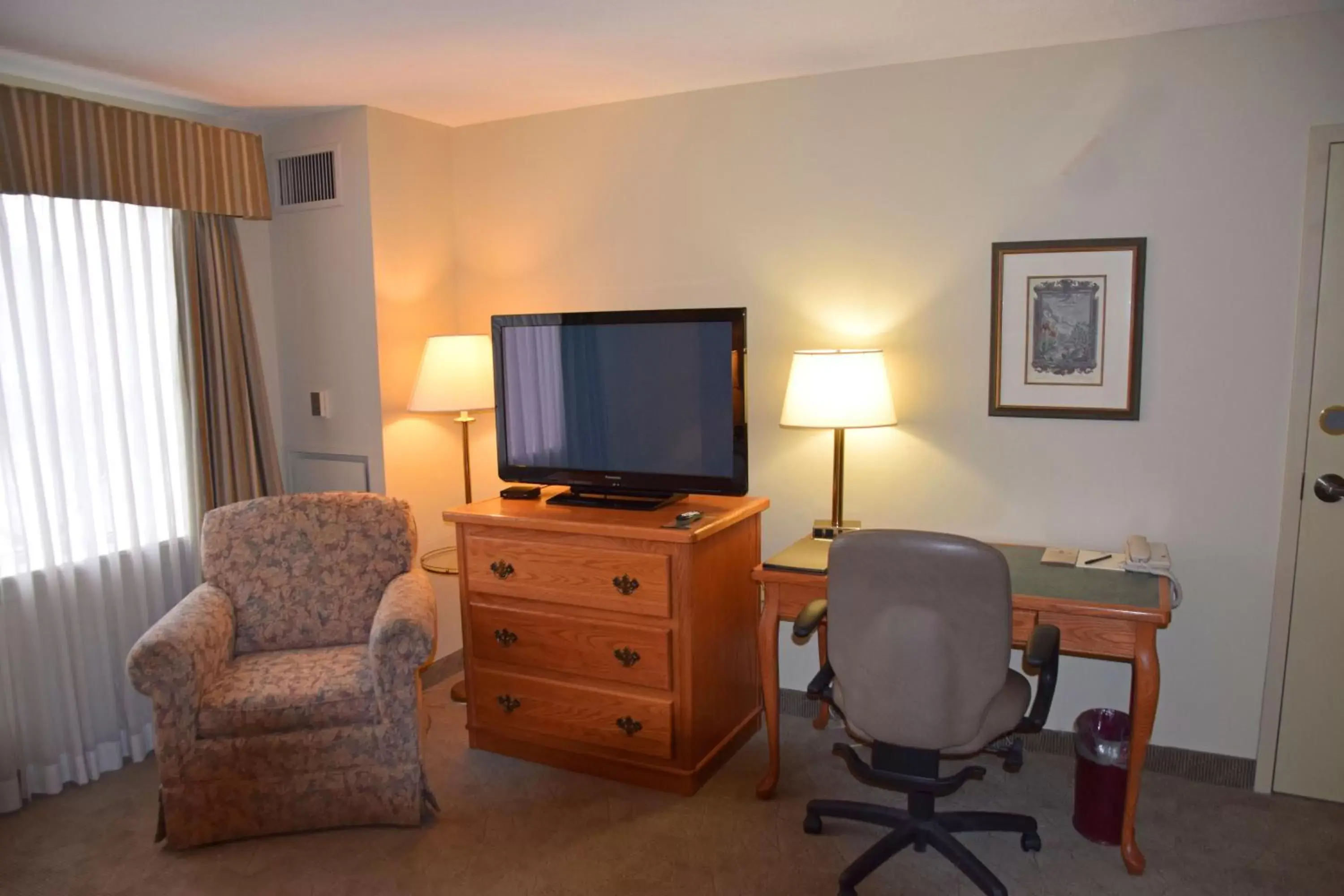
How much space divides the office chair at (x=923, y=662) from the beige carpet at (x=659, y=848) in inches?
9.7

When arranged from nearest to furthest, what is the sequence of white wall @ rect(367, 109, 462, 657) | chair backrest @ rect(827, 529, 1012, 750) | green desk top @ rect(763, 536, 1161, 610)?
chair backrest @ rect(827, 529, 1012, 750)
green desk top @ rect(763, 536, 1161, 610)
white wall @ rect(367, 109, 462, 657)

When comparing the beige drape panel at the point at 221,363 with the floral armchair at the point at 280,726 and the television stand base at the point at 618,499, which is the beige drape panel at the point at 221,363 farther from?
the television stand base at the point at 618,499

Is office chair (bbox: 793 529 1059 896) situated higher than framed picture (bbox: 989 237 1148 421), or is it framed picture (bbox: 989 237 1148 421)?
framed picture (bbox: 989 237 1148 421)

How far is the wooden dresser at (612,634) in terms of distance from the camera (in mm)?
2906

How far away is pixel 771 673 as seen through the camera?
9.39 feet

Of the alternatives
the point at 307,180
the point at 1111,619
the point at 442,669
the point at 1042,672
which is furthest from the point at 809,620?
the point at 307,180

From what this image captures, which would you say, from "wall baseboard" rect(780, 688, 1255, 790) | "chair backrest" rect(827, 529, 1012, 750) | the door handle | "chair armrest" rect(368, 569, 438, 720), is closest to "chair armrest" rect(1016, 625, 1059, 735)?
"chair backrest" rect(827, 529, 1012, 750)

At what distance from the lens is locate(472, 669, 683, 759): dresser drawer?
2.96 meters

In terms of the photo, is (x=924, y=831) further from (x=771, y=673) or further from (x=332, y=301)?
(x=332, y=301)

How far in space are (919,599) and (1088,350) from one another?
127 centimetres

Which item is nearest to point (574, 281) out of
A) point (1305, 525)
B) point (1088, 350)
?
point (1088, 350)

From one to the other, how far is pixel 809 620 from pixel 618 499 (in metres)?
0.99

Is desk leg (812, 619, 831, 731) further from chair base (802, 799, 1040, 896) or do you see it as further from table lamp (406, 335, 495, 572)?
table lamp (406, 335, 495, 572)

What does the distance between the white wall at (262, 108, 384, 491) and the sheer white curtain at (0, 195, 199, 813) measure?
1.58 feet
